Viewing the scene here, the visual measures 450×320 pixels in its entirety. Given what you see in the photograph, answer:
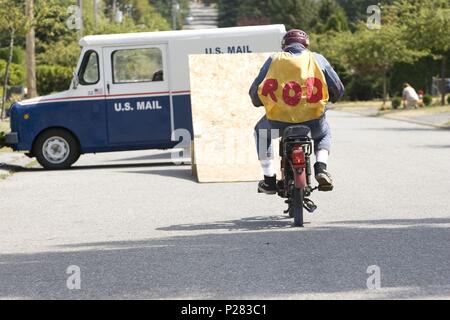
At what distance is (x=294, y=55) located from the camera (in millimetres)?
12133

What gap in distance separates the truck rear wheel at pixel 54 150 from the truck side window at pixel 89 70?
1.03m

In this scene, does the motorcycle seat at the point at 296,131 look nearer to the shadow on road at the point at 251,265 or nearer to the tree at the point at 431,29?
the shadow on road at the point at 251,265

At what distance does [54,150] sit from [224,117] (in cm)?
413

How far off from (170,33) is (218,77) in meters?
3.06

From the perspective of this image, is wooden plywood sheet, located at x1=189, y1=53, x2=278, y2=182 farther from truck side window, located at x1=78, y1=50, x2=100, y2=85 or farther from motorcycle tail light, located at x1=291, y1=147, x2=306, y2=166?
motorcycle tail light, located at x1=291, y1=147, x2=306, y2=166

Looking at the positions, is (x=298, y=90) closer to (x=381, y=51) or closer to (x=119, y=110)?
(x=119, y=110)

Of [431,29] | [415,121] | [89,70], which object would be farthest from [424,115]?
[89,70]

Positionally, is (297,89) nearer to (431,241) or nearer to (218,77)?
(431,241)

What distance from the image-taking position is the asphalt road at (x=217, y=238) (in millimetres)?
8414

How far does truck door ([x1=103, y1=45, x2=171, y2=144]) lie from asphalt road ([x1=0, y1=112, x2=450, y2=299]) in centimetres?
238

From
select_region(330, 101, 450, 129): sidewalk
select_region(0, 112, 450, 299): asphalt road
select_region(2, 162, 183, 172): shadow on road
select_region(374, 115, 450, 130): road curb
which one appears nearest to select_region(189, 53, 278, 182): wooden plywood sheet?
select_region(0, 112, 450, 299): asphalt road

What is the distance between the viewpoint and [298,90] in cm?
1202

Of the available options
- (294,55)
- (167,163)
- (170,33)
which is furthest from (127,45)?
(294,55)

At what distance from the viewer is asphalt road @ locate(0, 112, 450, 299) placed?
8414mm
